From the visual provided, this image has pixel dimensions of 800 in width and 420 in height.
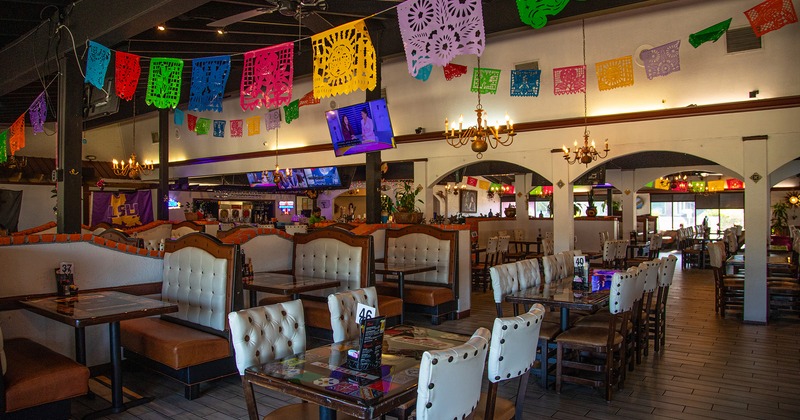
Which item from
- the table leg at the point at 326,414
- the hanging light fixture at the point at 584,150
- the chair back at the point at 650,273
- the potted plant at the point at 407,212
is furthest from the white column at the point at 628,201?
the table leg at the point at 326,414

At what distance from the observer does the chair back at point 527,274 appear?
5281mm

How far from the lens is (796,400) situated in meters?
4.42

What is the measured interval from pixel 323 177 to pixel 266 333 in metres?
11.5

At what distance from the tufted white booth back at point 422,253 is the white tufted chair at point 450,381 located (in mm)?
5198

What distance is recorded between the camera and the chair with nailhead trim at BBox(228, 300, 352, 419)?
2.71 m

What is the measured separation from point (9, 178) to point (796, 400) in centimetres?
1755

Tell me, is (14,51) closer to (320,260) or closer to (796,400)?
(320,260)

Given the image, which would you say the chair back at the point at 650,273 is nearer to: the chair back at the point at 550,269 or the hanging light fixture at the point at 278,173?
the chair back at the point at 550,269

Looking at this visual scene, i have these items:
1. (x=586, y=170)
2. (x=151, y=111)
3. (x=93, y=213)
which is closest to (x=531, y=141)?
(x=586, y=170)

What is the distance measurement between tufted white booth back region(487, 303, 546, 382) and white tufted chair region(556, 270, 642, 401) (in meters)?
1.92

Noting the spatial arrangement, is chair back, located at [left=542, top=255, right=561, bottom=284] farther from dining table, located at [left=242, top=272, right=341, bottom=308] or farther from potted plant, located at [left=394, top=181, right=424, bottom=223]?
potted plant, located at [left=394, top=181, right=424, bottom=223]

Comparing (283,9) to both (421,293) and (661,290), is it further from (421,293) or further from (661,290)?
(661,290)

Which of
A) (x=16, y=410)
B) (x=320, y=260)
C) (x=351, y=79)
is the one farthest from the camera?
(x=320, y=260)

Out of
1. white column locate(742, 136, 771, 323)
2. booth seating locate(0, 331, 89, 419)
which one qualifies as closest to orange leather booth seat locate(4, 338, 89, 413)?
booth seating locate(0, 331, 89, 419)
